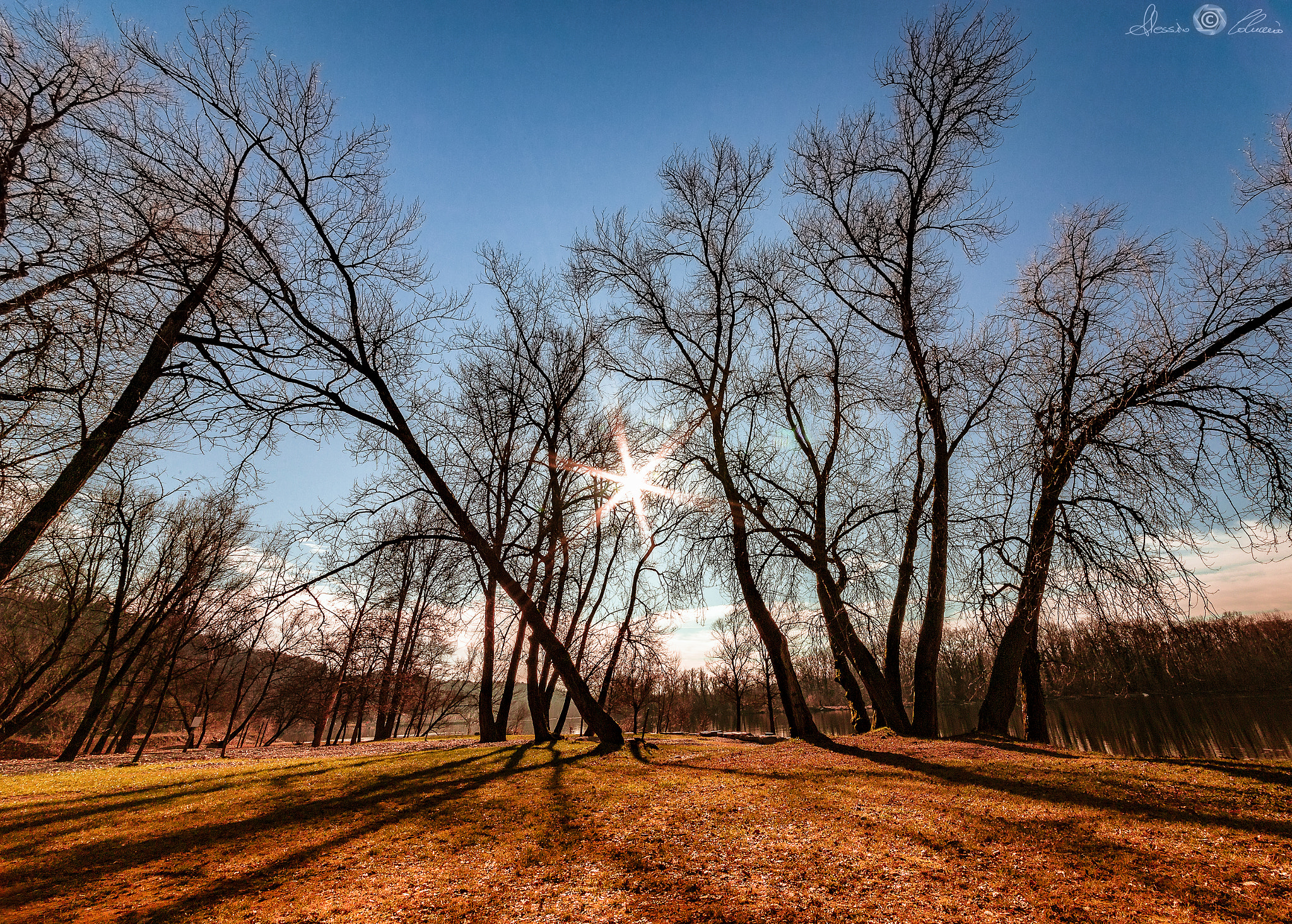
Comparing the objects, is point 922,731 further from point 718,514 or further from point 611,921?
point 611,921

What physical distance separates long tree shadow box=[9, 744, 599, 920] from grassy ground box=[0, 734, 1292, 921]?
30 millimetres

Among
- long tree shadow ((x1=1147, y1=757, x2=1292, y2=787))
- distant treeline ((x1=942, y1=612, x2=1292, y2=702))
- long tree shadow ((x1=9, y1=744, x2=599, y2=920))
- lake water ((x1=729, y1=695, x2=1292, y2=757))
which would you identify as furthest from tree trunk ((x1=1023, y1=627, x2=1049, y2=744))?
long tree shadow ((x1=9, y1=744, x2=599, y2=920))

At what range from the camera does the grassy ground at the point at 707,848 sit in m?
3.10

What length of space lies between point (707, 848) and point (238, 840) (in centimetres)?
443

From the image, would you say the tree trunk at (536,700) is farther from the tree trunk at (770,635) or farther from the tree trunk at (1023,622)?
the tree trunk at (1023,622)

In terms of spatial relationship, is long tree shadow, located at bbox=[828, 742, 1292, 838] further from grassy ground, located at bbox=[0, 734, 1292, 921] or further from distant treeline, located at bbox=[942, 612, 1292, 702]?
distant treeline, located at bbox=[942, 612, 1292, 702]

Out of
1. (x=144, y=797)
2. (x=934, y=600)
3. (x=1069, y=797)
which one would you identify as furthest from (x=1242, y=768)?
(x=144, y=797)

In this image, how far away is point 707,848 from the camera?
411cm

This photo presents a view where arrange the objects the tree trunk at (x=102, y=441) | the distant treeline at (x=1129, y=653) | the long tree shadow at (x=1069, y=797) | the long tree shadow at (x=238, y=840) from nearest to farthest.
Result: 1. the long tree shadow at (x=238, y=840)
2. the long tree shadow at (x=1069, y=797)
3. the tree trunk at (x=102, y=441)
4. the distant treeline at (x=1129, y=653)

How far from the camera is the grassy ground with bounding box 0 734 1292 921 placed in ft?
10.2

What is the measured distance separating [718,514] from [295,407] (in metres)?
8.12

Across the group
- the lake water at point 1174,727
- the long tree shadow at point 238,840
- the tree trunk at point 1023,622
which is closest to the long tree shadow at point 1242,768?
the tree trunk at point 1023,622

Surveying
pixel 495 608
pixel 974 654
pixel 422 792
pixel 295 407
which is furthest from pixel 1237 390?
pixel 495 608

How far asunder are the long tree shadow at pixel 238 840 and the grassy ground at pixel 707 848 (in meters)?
0.03
